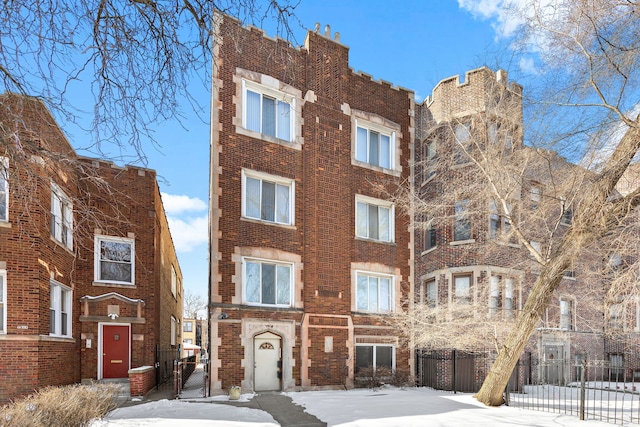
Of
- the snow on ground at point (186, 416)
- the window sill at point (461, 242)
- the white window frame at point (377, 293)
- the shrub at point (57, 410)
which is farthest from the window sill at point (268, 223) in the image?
the shrub at point (57, 410)

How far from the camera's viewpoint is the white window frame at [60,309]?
583 inches

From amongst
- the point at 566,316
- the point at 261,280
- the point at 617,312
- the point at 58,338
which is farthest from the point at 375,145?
the point at 58,338

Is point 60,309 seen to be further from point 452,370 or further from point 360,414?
point 452,370

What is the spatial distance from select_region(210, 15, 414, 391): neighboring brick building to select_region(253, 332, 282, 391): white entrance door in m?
0.04

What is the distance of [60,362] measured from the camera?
14.6 meters

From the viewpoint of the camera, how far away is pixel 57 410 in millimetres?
6852

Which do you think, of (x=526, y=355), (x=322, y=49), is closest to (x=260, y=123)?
(x=322, y=49)

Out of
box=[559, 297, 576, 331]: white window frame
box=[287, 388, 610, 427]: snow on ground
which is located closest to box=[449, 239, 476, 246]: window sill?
box=[287, 388, 610, 427]: snow on ground

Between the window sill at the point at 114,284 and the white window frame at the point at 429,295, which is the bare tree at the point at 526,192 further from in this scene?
the window sill at the point at 114,284

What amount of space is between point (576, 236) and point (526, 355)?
33.7 feet

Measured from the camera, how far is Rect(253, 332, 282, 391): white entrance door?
17141 millimetres

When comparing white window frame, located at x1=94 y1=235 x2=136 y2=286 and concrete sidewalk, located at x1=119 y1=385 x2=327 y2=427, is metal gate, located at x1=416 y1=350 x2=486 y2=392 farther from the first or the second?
white window frame, located at x1=94 y1=235 x2=136 y2=286

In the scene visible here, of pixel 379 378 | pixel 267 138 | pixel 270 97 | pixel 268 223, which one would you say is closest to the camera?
pixel 268 223

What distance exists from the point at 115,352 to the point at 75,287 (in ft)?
8.93
